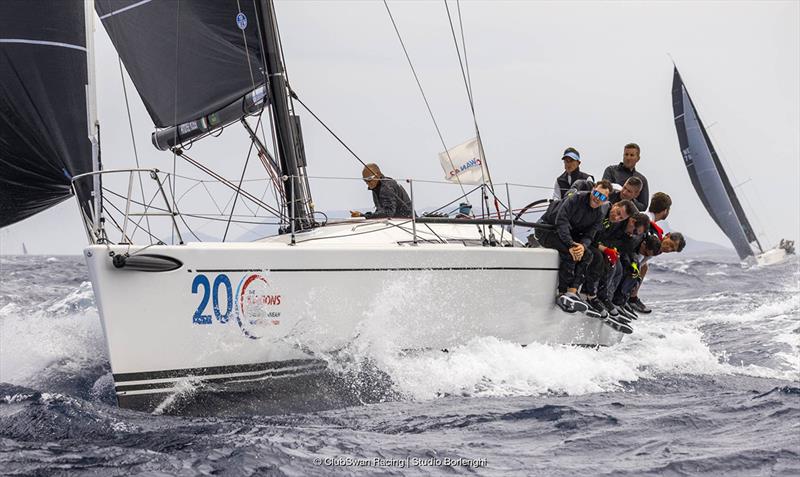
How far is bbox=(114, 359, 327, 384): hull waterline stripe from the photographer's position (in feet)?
18.0

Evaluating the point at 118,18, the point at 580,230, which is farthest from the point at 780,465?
the point at 118,18

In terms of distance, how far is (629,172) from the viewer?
8141mm

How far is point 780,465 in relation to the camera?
4266 mm

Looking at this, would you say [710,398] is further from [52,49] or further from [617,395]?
[52,49]

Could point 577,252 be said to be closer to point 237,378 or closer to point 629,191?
point 629,191

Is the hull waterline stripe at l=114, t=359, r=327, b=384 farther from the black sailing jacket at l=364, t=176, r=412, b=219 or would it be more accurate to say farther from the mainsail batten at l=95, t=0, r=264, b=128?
the mainsail batten at l=95, t=0, r=264, b=128

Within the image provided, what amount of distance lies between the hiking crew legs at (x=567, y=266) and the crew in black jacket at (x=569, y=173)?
2.72 feet

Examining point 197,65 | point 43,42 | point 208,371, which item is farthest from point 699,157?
point 208,371

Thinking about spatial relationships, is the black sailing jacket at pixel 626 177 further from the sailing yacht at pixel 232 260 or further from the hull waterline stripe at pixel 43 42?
the hull waterline stripe at pixel 43 42

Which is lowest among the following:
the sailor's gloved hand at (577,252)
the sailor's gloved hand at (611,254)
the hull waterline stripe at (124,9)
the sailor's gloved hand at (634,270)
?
the sailor's gloved hand at (634,270)

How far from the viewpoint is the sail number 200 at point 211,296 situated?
18.4 feet

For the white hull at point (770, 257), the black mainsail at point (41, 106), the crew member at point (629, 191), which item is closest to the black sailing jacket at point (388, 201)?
the crew member at point (629, 191)

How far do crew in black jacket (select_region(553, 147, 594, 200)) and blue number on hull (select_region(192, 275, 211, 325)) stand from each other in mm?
3536

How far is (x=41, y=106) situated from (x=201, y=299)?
67.7 inches
